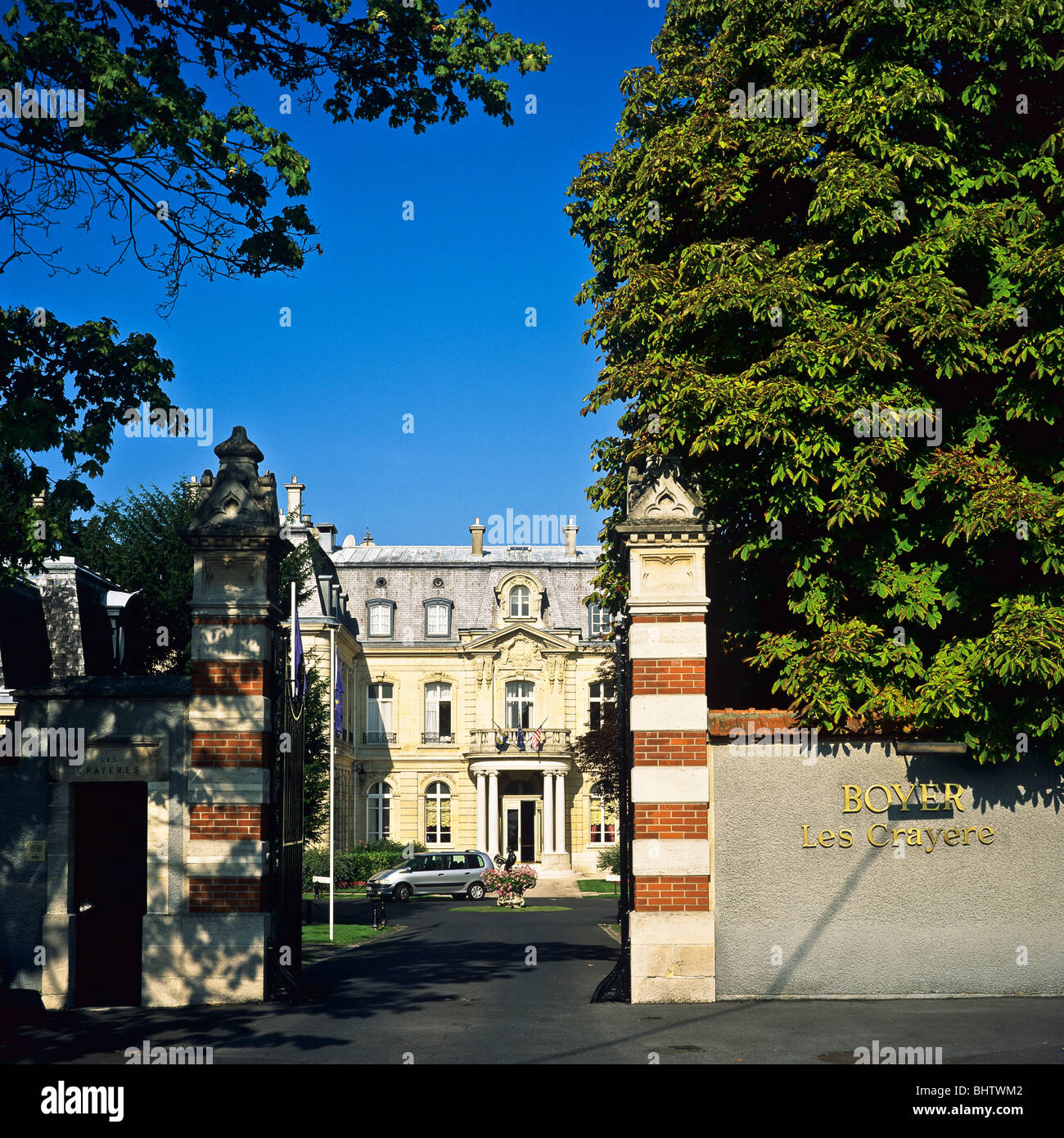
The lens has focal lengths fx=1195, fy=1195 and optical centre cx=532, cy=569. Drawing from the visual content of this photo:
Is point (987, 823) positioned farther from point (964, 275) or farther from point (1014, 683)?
A: point (964, 275)

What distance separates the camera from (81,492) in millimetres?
12992

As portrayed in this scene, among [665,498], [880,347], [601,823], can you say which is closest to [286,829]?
[665,498]

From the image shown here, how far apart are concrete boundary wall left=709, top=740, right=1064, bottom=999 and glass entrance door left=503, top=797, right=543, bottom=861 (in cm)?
4256

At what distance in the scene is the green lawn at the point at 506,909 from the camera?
117ft

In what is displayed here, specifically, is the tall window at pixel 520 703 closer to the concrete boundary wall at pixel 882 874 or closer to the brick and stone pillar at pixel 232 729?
the brick and stone pillar at pixel 232 729

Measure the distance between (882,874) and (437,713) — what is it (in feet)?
150

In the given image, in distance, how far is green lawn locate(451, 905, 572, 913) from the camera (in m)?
35.6

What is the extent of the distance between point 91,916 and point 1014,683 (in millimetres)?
10843

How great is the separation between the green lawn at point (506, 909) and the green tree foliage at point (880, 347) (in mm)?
23478

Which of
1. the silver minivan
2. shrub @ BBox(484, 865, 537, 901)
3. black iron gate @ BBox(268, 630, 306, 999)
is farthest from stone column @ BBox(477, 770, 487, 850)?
black iron gate @ BBox(268, 630, 306, 999)

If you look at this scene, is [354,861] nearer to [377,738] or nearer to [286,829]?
[377,738]

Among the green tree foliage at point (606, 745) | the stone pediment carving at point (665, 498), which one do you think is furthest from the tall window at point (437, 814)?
the stone pediment carving at point (665, 498)

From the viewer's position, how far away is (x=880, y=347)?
12617 millimetres
